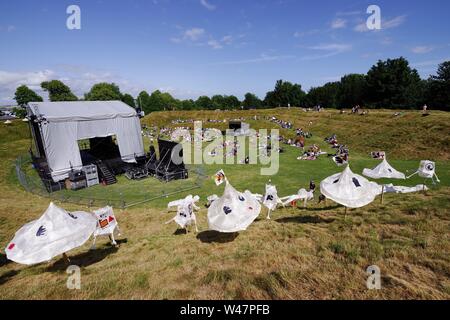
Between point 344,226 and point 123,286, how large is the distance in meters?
10.6

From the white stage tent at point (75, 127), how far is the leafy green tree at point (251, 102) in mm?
98510

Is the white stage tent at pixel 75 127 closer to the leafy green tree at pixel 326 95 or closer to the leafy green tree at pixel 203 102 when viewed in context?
the leafy green tree at pixel 326 95

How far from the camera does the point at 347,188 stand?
12.6m

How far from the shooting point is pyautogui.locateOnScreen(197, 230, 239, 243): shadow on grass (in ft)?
43.4

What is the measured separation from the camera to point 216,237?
13.8 meters

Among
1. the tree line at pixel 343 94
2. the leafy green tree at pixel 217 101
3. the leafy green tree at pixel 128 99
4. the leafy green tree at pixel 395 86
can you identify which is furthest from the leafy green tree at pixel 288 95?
the leafy green tree at pixel 128 99

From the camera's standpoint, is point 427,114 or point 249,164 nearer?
point 249,164

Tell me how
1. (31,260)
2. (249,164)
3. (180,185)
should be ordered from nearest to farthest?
1. (31,260)
2. (180,185)
3. (249,164)

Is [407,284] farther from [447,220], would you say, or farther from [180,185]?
[180,185]

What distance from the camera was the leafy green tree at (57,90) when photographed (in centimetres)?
9288

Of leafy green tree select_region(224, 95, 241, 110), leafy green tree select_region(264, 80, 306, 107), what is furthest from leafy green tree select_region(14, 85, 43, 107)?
leafy green tree select_region(264, 80, 306, 107)

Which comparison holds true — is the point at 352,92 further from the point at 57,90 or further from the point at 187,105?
the point at 57,90

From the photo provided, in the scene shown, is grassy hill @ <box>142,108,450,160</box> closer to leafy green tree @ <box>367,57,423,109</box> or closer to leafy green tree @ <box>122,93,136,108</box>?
leafy green tree @ <box>367,57,423,109</box>
